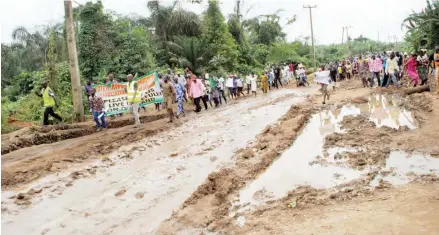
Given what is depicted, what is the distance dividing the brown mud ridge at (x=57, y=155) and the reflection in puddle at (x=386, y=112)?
548 centimetres

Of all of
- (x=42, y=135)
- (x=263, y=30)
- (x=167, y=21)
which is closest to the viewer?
(x=42, y=135)

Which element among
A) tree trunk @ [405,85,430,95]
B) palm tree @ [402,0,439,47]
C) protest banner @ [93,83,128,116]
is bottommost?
Answer: tree trunk @ [405,85,430,95]

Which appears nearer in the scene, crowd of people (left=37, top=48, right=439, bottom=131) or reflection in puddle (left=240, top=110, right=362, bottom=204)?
reflection in puddle (left=240, top=110, right=362, bottom=204)

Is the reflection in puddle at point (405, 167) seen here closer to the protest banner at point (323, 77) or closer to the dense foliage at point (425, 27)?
the protest banner at point (323, 77)

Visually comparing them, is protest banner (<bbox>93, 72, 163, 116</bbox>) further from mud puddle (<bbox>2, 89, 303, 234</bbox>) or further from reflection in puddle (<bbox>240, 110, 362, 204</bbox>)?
reflection in puddle (<bbox>240, 110, 362, 204</bbox>)

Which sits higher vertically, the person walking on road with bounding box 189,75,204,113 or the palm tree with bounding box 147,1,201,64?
the palm tree with bounding box 147,1,201,64

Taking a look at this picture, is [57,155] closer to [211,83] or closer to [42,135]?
[42,135]

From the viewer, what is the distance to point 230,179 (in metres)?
6.00

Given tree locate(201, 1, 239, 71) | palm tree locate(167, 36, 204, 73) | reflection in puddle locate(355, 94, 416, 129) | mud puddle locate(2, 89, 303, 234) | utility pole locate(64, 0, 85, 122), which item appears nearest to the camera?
mud puddle locate(2, 89, 303, 234)

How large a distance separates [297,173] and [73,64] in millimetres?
8429

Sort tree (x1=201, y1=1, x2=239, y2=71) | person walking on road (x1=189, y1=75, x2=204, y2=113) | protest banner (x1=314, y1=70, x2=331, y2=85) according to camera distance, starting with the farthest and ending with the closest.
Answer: tree (x1=201, y1=1, x2=239, y2=71) → person walking on road (x1=189, y1=75, x2=204, y2=113) → protest banner (x1=314, y1=70, x2=331, y2=85)

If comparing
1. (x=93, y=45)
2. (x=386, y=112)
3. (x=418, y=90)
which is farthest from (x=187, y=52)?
(x=386, y=112)

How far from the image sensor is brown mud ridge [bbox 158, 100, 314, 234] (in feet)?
15.3

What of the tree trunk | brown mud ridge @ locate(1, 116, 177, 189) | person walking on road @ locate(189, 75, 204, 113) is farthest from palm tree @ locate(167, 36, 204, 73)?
brown mud ridge @ locate(1, 116, 177, 189)
